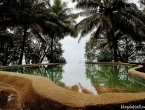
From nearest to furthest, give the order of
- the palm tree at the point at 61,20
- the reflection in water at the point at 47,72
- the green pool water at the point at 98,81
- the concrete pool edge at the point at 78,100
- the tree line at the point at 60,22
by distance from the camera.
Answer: the concrete pool edge at the point at 78,100, the green pool water at the point at 98,81, the reflection in water at the point at 47,72, the tree line at the point at 60,22, the palm tree at the point at 61,20

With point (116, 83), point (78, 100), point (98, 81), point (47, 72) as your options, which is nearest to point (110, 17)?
point (47, 72)

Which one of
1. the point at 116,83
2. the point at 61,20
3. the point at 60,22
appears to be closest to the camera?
the point at 116,83

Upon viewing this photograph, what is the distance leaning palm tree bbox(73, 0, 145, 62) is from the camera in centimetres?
1293

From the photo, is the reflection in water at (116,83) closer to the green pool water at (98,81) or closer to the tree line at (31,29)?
the green pool water at (98,81)

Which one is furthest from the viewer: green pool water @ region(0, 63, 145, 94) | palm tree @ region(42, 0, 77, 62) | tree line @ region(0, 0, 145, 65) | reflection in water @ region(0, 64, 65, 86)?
palm tree @ region(42, 0, 77, 62)

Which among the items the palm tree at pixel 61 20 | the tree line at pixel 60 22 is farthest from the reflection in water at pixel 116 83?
the palm tree at pixel 61 20

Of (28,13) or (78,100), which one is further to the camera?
(28,13)

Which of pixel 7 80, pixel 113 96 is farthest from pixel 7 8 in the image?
pixel 113 96

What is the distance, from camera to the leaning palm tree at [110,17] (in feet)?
42.4

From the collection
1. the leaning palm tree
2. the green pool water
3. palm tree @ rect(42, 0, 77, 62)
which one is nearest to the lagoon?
the green pool water

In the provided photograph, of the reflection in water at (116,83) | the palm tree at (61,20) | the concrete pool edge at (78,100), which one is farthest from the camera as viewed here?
the palm tree at (61,20)

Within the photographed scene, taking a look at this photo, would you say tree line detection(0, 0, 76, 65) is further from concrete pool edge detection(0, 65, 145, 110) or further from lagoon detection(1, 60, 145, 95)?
concrete pool edge detection(0, 65, 145, 110)

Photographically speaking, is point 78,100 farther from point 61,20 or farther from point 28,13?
point 61,20

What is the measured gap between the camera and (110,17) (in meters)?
13.9
